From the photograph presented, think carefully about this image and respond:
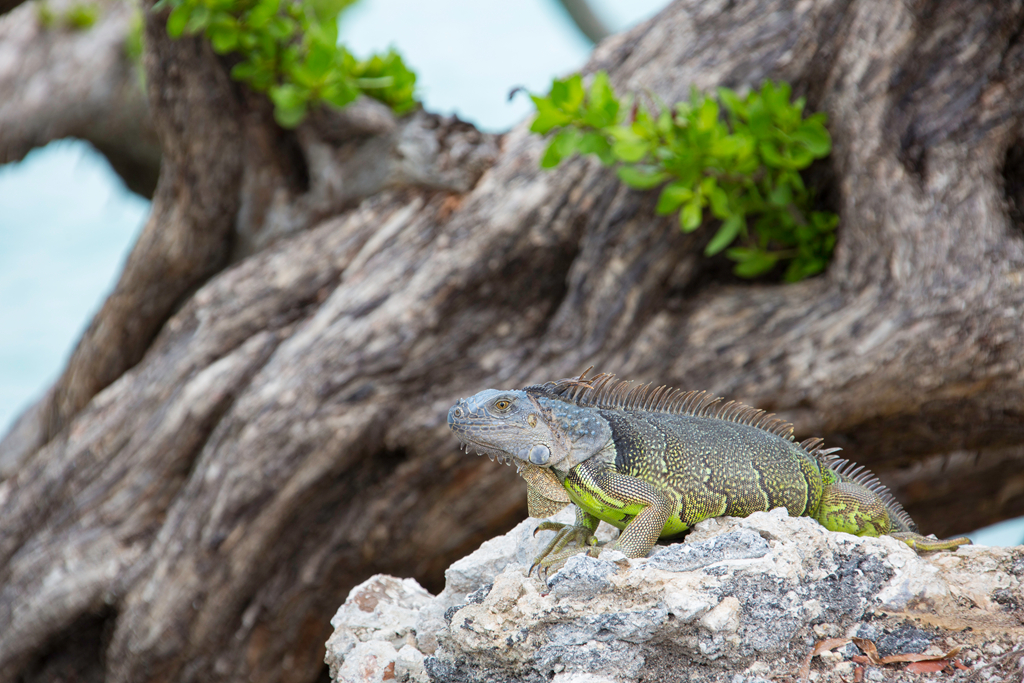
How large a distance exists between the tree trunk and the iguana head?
1.78m

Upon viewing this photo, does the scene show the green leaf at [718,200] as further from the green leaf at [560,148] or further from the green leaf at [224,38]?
the green leaf at [224,38]

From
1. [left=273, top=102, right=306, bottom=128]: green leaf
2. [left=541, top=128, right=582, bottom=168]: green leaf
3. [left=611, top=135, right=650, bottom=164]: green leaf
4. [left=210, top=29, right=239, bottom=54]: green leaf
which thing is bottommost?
[left=611, top=135, right=650, bottom=164]: green leaf

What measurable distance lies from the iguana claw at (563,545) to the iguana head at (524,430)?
0.79 feet

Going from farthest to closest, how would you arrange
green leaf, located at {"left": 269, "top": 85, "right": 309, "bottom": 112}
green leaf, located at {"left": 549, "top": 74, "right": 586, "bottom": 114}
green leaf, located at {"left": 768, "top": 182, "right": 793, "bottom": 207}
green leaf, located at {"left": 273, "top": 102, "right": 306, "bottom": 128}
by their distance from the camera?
green leaf, located at {"left": 273, "top": 102, "right": 306, "bottom": 128}, green leaf, located at {"left": 269, "top": 85, "right": 309, "bottom": 112}, green leaf, located at {"left": 768, "top": 182, "right": 793, "bottom": 207}, green leaf, located at {"left": 549, "top": 74, "right": 586, "bottom": 114}

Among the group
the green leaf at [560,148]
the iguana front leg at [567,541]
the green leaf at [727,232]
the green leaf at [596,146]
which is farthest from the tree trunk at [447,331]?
the iguana front leg at [567,541]

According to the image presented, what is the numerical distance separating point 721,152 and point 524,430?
1.91 m

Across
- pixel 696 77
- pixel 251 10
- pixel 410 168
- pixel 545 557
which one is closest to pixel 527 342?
pixel 410 168

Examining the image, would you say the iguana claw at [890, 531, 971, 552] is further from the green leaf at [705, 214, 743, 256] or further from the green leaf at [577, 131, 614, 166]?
the green leaf at [577, 131, 614, 166]

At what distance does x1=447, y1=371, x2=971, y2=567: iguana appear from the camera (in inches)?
86.7

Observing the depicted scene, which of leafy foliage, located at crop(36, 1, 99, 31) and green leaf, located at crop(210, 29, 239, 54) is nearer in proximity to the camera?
green leaf, located at crop(210, 29, 239, 54)

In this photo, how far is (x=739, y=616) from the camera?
1.95 m

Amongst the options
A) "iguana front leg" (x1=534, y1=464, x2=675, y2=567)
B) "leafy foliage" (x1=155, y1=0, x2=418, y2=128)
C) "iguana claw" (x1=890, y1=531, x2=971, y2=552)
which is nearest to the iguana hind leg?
"iguana claw" (x1=890, y1=531, x2=971, y2=552)

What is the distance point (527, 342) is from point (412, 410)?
2.27 feet

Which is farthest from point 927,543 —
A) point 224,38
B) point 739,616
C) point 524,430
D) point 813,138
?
point 224,38
